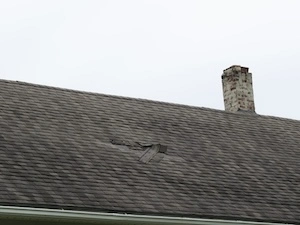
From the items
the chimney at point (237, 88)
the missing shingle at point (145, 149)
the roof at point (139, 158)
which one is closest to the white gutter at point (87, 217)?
the roof at point (139, 158)

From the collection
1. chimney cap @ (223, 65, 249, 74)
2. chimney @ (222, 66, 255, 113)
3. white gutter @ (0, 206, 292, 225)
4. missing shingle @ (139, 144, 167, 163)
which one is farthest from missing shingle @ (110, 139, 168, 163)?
chimney cap @ (223, 65, 249, 74)

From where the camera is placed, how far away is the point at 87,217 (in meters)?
14.2

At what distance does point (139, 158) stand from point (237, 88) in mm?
7206

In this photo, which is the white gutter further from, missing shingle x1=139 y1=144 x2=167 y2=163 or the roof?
missing shingle x1=139 y1=144 x2=167 y2=163

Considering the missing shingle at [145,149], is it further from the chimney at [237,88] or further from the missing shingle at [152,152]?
the chimney at [237,88]

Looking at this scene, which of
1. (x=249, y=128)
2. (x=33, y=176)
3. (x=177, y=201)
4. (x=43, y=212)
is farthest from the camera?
(x=249, y=128)

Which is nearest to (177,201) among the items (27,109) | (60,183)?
(60,183)

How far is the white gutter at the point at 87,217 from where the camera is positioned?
533 inches

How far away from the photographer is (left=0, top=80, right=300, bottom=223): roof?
15.2m

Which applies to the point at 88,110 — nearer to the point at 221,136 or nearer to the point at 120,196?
the point at 221,136

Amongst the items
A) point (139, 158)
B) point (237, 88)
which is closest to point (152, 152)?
point (139, 158)

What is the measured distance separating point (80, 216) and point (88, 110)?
5.84m

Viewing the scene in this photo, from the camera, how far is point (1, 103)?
1820cm

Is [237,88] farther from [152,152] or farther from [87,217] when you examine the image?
[87,217]
